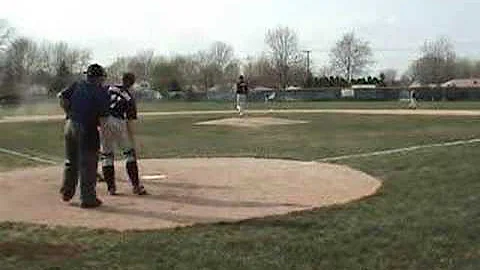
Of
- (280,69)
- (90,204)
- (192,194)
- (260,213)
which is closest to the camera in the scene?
(260,213)

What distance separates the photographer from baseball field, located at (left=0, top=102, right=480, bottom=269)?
6.99 metres

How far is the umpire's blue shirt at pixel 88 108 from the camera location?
Result: 10188 mm

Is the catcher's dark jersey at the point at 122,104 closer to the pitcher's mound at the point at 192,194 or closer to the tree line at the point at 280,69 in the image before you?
the pitcher's mound at the point at 192,194

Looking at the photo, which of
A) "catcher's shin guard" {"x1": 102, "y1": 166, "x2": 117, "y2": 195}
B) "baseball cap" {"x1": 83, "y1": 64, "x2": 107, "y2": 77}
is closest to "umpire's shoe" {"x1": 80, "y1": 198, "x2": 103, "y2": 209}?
"catcher's shin guard" {"x1": 102, "y1": 166, "x2": 117, "y2": 195}

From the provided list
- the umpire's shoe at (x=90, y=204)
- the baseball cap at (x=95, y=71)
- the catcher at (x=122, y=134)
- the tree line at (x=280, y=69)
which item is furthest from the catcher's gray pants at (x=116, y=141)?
the tree line at (x=280, y=69)

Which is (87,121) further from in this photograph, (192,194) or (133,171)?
(192,194)

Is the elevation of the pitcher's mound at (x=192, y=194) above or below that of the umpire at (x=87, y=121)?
below

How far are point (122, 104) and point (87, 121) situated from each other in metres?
0.92

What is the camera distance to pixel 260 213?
9.20 meters

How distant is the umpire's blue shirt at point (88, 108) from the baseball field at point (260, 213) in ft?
1.80

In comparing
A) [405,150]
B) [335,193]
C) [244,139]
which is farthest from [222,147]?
[335,193]

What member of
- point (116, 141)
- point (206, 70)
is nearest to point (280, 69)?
point (206, 70)

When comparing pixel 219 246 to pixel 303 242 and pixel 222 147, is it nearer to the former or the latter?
pixel 303 242

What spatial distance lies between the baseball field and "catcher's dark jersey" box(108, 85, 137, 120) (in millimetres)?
866
